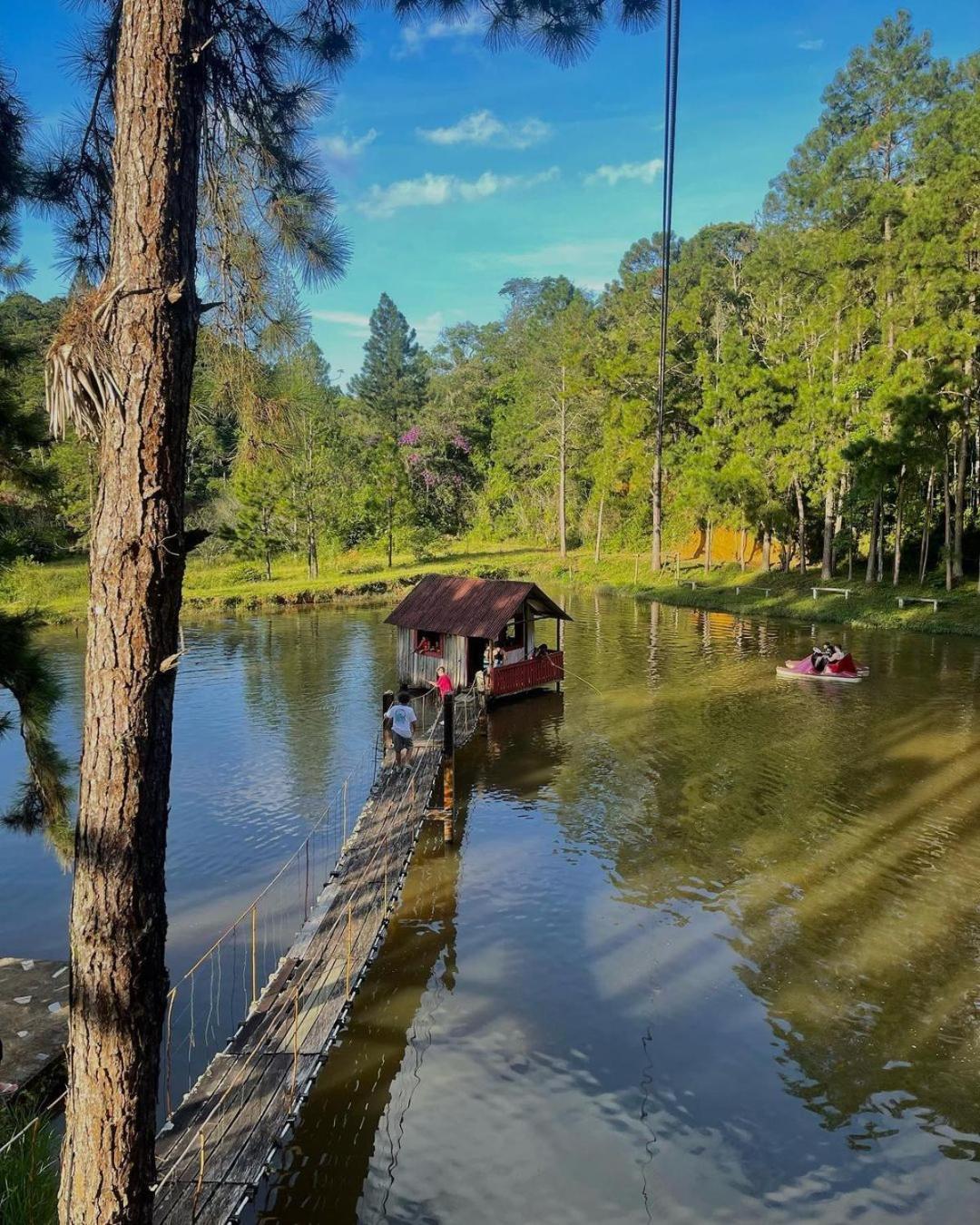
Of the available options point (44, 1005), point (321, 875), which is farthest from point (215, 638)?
point (44, 1005)

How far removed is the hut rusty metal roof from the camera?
24344 millimetres

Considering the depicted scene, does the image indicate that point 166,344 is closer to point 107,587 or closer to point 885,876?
point 107,587

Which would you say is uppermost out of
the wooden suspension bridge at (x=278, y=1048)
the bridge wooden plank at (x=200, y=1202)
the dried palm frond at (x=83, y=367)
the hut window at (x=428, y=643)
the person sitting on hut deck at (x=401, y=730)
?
the dried palm frond at (x=83, y=367)

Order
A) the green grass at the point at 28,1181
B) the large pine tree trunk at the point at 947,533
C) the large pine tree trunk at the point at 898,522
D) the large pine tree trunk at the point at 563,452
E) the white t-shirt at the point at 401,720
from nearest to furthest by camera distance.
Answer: the green grass at the point at 28,1181 < the white t-shirt at the point at 401,720 < the large pine tree trunk at the point at 947,533 < the large pine tree trunk at the point at 898,522 < the large pine tree trunk at the point at 563,452

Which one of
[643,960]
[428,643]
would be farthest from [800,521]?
[643,960]

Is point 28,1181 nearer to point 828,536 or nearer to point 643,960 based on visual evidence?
point 643,960

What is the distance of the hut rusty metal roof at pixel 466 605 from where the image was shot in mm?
24344

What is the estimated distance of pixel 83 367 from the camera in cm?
457

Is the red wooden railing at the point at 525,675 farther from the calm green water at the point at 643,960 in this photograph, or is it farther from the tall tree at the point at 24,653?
the tall tree at the point at 24,653

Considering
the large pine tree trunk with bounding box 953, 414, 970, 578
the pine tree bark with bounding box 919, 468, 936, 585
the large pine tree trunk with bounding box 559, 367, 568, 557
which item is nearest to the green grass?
the large pine tree trunk with bounding box 953, 414, 970, 578

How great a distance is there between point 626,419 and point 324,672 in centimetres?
3147

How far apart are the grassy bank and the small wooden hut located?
14.7 m

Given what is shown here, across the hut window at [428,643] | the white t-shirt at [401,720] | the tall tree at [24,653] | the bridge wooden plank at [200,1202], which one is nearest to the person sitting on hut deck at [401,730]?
the white t-shirt at [401,720]

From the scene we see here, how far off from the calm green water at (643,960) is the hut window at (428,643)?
9.85ft
